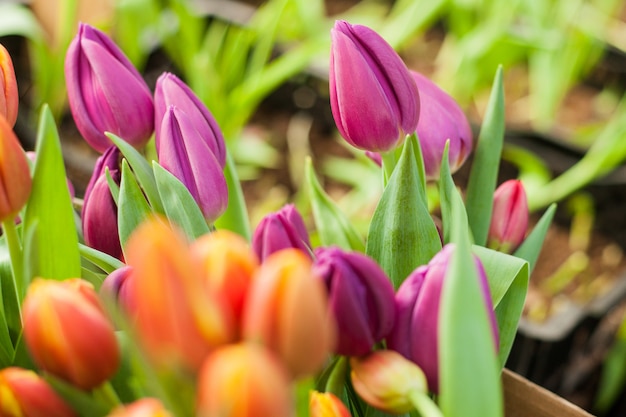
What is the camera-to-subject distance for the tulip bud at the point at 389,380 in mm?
227

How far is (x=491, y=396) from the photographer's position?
0.21m

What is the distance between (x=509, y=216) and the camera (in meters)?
0.36

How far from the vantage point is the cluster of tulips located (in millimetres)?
168

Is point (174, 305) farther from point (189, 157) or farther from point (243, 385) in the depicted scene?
point (189, 157)

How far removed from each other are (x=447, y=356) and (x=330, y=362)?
0.08 meters

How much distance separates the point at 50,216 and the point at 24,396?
8 cm

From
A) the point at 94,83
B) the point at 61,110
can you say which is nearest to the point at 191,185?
the point at 94,83

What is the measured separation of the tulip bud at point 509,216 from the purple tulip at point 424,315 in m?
0.12

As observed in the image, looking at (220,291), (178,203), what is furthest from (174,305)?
(178,203)

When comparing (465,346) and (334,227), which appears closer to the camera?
(465,346)

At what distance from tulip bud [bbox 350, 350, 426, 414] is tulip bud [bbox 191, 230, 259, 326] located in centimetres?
6

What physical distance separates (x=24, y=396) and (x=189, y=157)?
0.11 metres

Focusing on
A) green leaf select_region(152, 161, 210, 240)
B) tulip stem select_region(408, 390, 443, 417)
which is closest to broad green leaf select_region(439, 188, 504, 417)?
tulip stem select_region(408, 390, 443, 417)

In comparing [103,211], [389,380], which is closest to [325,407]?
[389,380]
